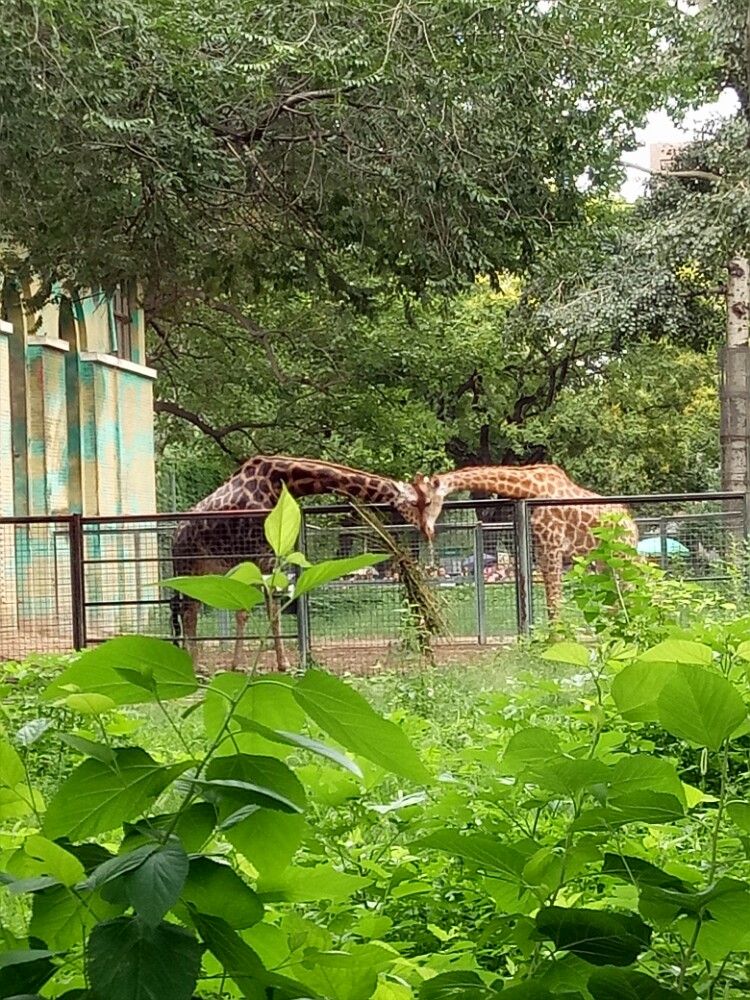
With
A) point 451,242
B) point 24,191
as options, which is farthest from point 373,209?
point 24,191

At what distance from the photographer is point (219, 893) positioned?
32cm

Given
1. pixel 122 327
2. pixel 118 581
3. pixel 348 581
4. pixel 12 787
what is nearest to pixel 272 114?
pixel 348 581

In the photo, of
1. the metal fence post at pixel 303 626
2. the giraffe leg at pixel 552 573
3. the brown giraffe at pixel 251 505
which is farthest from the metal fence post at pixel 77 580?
the giraffe leg at pixel 552 573

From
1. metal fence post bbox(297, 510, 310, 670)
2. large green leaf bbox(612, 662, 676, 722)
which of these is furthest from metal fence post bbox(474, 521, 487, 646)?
large green leaf bbox(612, 662, 676, 722)

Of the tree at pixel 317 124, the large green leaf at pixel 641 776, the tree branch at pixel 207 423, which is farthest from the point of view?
the tree branch at pixel 207 423

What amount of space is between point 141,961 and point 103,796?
7 centimetres

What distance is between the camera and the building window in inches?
204

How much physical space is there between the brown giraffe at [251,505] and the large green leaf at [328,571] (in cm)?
334

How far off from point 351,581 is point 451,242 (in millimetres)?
1019

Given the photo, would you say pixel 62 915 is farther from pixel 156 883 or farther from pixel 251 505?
pixel 251 505

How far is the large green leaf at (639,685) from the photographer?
1.26 feet

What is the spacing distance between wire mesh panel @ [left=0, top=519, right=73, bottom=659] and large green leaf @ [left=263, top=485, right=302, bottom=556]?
366cm

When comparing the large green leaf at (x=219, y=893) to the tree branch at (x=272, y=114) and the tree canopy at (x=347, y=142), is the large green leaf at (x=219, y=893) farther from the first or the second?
the tree branch at (x=272, y=114)

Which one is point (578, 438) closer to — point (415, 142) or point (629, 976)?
point (415, 142)
